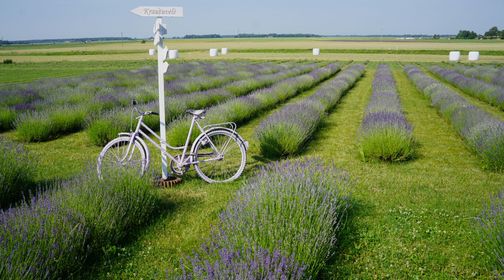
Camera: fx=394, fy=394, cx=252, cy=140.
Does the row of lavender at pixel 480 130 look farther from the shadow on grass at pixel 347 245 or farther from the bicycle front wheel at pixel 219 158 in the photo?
the bicycle front wheel at pixel 219 158

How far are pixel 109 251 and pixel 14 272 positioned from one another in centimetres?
100

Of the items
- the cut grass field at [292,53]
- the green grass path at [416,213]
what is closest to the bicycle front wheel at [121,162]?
the green grass path at [416,213]

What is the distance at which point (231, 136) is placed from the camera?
502 cm

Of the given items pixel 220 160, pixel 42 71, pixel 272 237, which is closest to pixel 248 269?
pixel 272 237

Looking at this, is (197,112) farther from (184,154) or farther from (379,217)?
(379,217)

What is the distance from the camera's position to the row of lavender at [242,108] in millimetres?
7301

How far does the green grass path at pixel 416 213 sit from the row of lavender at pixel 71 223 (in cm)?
193

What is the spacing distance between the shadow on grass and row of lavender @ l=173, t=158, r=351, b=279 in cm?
8

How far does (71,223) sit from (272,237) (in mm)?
1618

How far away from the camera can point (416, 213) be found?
4.22m

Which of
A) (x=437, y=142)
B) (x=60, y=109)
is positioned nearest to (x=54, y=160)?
(x=60, y=109)

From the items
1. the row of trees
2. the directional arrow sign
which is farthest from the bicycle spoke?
the row of trees

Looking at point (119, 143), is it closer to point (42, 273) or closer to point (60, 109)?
point (42, 273)

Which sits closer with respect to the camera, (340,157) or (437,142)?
(340,157)
